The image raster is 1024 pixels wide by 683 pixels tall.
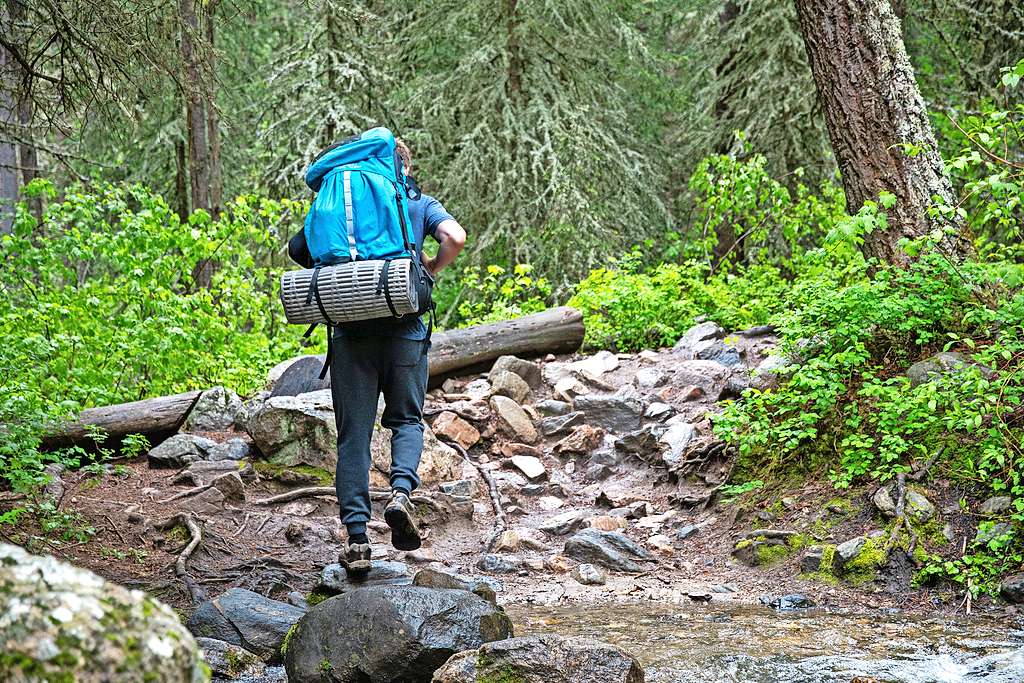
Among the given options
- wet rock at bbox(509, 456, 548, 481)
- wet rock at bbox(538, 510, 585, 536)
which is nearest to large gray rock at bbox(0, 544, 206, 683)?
wet rock at bbox(538, 510, 585, 536)

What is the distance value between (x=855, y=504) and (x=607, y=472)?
7.77 feet

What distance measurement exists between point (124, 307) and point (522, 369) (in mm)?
4290

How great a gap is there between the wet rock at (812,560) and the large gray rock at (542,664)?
2204 mm

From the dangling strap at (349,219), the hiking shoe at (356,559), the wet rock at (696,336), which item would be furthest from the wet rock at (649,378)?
the dangling strap at (349,219)

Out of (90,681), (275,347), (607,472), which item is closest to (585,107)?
(275,347)

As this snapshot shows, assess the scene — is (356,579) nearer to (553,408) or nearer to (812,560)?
(812,560)

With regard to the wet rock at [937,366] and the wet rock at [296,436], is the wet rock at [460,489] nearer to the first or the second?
the wet rock at [296,436]

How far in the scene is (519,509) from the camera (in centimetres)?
734

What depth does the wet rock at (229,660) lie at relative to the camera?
4.28 metres

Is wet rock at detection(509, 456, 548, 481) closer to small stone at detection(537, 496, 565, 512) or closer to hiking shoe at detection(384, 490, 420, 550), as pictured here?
small stone at detection(537, 496, 565, 512)

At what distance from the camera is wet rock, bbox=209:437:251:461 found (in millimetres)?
7840

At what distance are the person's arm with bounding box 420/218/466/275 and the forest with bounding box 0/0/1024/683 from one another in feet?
4.67

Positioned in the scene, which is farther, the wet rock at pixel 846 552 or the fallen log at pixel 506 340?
the fallen log at pixel 506 340

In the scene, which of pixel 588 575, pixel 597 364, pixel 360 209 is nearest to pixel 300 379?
pixel 597 364
